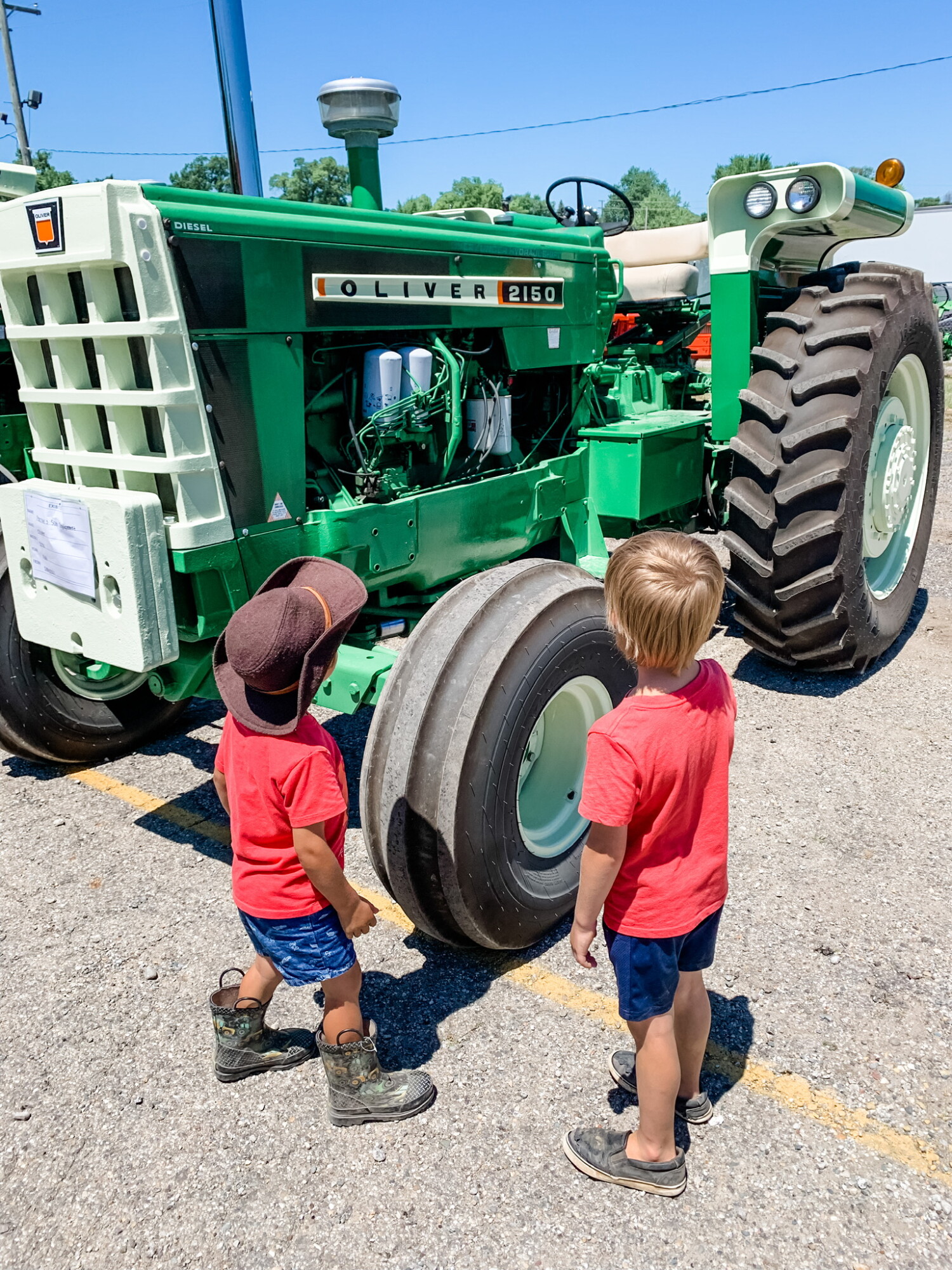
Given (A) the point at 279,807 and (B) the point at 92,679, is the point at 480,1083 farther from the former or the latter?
(B) the point at 92,679

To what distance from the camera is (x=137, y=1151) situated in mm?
2227

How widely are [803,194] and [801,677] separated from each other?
7.08ft

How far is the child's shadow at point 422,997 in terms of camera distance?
2.53 m

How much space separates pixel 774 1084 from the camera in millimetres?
2344

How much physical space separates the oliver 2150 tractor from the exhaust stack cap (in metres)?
0.01

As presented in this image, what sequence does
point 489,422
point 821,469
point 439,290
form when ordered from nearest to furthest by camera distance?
point 439,290
point 489,422
point 821,469

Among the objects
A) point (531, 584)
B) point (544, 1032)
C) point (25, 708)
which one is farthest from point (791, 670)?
point (25, 708)

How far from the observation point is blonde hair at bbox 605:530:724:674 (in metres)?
1.86

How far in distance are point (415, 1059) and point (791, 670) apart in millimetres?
2997

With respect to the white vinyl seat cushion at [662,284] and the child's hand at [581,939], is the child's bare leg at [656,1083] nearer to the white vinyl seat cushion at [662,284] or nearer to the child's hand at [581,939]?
the child's hand at [581,939]

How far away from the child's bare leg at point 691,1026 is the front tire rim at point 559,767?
779 mm

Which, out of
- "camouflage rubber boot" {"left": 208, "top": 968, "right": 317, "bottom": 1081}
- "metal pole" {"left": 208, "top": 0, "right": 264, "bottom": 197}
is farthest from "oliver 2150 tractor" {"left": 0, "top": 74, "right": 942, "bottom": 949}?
"metal pole" {"left": 208, "top": 0, "right": 264, "bottom": 197}

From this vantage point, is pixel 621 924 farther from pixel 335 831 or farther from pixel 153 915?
pixel 153 915

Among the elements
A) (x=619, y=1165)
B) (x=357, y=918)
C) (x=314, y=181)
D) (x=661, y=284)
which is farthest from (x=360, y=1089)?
(x=314, y=181)
